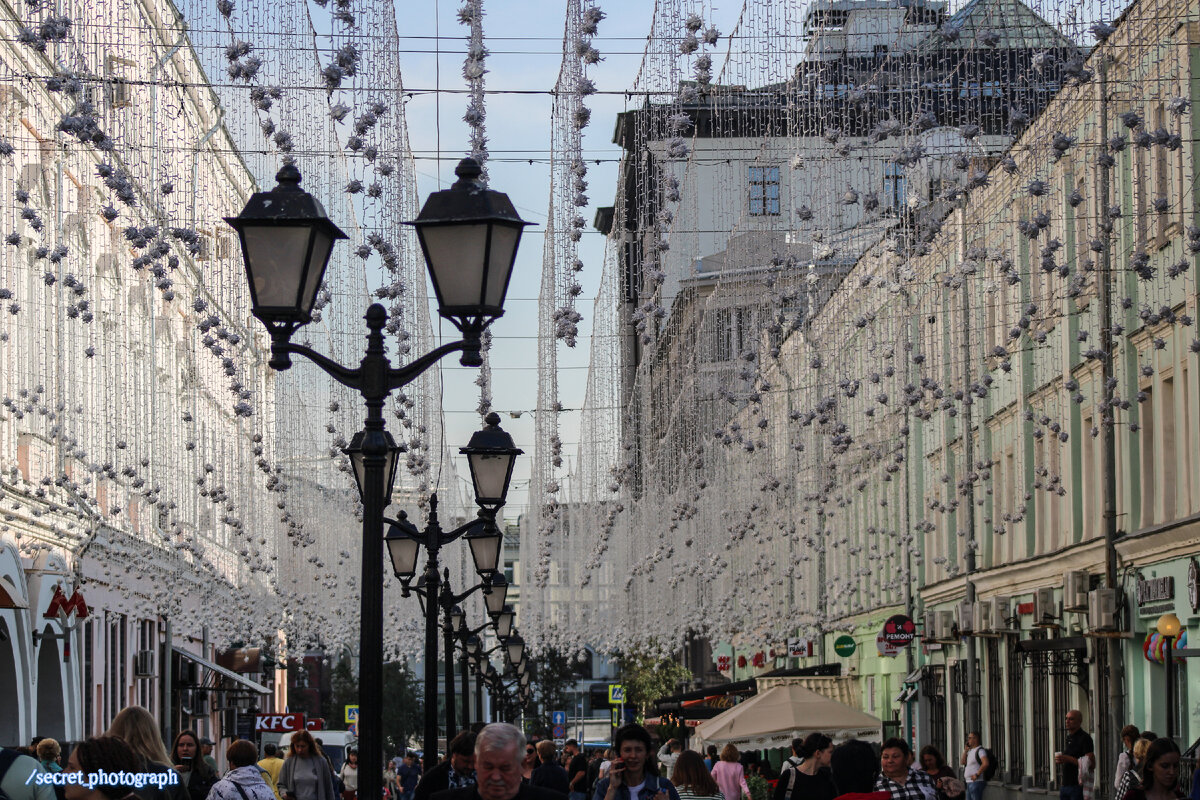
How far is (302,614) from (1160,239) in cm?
2229

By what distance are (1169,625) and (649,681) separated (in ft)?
162

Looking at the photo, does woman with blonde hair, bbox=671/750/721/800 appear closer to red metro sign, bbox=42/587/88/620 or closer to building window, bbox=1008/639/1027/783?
red metro sign, bbox=42/587/88/620

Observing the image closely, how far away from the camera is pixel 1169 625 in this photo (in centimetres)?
2105

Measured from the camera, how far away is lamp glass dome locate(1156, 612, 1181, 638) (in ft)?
69.0

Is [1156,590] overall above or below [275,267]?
below

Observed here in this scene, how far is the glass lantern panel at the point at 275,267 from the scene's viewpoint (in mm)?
7973

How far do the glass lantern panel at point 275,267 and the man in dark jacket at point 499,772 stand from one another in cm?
221

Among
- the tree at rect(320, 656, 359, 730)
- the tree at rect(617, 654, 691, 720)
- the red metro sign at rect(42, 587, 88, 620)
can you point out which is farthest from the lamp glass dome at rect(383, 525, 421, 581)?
the tree at rect(320, 656, 359, 730)

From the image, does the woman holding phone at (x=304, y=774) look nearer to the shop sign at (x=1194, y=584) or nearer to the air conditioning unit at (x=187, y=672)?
the shop sign at (x=1194, y=584)

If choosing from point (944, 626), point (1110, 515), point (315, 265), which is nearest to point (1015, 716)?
point (944, 626)

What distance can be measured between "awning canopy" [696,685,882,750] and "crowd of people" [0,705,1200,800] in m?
1.11

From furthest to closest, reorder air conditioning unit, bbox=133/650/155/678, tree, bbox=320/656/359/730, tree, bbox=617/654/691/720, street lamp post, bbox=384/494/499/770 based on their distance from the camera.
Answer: tree, bbox=320/656/359/730 → tree, bbox=617/654/691/720 → air conditioning unit, bbox=133/650/155/678 → street lamp post, bbox=384/494/499/770

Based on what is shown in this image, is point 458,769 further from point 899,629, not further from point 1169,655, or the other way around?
point 899,629

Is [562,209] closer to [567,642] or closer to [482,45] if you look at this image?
[482,45]
